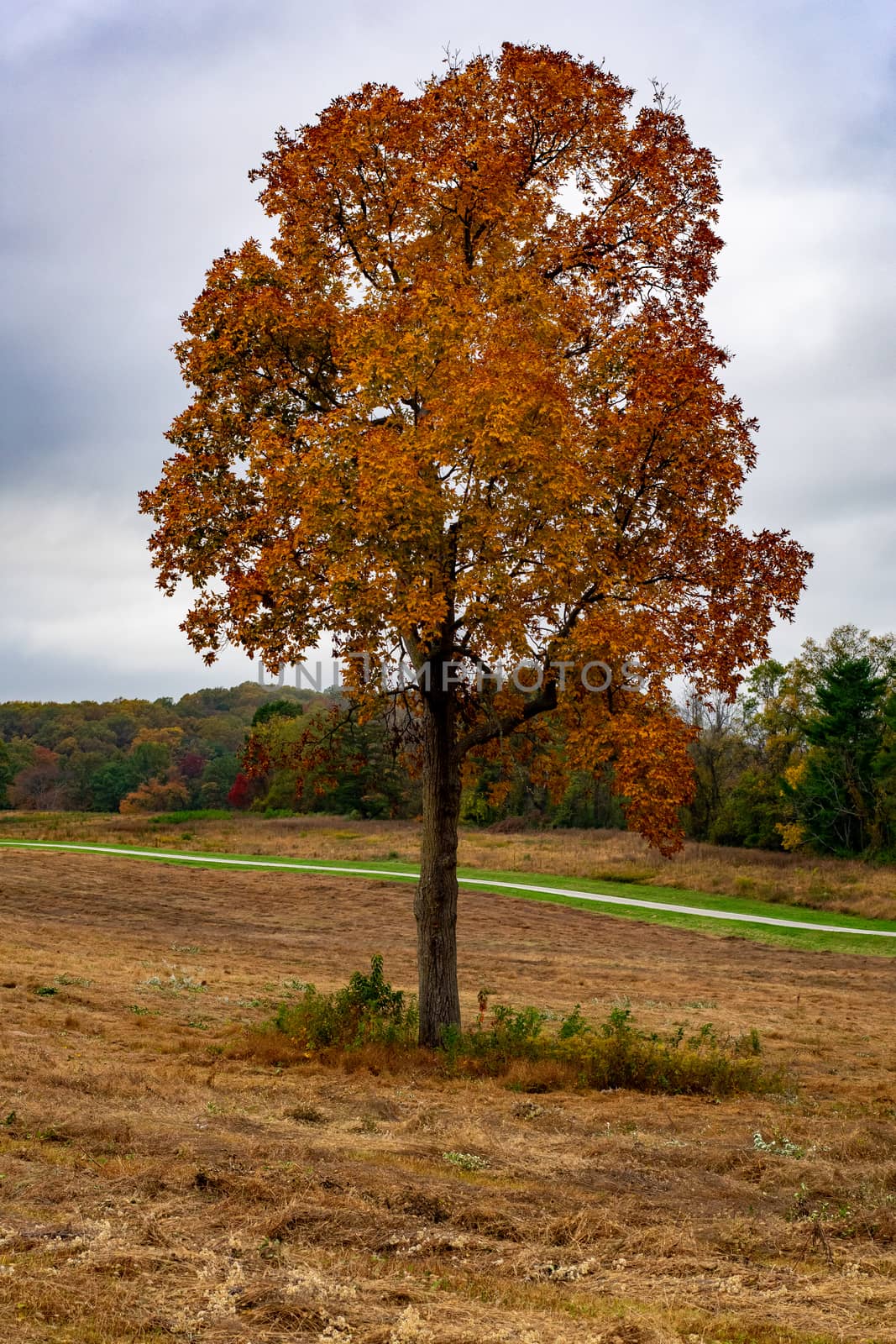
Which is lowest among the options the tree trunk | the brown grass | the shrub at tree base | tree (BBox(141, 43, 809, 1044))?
the brown grass

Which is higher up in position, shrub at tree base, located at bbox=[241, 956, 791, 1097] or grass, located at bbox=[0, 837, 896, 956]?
shrub at tree base, located at bbox=[241, 956, 791, 1097]

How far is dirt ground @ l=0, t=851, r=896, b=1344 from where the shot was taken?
4902 millimetres

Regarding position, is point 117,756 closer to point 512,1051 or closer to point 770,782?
point 770,782

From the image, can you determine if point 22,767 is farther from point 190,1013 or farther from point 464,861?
point 190,1013

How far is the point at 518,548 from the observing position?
10.9m

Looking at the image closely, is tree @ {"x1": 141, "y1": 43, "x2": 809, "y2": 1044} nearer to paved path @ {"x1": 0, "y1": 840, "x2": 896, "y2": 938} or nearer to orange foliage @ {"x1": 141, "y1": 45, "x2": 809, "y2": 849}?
orange foliage @ {"x1": 141, "y1": 45, "x2": 809, "y2": 849}

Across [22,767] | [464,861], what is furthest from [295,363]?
[22,767]

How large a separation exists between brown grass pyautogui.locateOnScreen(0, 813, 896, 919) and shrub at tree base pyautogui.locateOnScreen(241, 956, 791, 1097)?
2146 cm

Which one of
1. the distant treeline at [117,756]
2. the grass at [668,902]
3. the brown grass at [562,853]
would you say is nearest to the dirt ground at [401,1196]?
the grass at [668,902]

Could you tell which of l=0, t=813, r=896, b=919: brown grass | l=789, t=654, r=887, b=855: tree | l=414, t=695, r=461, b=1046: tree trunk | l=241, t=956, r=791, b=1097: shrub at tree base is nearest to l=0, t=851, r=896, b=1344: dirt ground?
l=241, t=956, r=791, b=1097: shrub at tree base

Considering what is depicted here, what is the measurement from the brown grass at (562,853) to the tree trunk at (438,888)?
72.7 feet

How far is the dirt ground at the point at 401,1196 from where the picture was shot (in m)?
4.90

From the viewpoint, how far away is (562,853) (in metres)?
44.0

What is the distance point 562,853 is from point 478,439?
1388 inches
